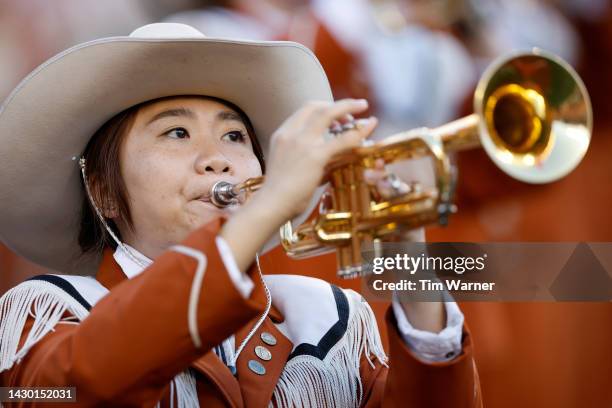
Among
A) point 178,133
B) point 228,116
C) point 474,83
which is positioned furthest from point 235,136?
point 474,83

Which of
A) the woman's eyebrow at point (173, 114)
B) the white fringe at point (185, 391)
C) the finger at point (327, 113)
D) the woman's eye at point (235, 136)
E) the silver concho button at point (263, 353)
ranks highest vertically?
the woman's eyebrow at point (173, 114)

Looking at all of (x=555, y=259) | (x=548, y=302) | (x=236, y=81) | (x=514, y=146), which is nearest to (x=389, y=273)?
(x=514, y=146)

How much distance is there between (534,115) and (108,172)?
3.25ft

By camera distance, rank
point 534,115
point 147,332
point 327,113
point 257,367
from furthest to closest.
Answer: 1. point 257,367
2. point 534,115
3. point 327,113
4. point 147,332

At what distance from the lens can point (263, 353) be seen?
1933mm

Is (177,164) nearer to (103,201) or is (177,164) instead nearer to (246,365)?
(103,201)

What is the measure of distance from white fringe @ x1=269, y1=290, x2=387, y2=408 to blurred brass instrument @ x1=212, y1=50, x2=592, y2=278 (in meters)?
0.36

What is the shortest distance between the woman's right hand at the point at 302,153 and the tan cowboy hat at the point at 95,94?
22.7 inches

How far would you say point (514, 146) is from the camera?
157 centimetres

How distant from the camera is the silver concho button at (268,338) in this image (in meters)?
1.97

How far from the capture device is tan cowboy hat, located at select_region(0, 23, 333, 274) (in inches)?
78.2

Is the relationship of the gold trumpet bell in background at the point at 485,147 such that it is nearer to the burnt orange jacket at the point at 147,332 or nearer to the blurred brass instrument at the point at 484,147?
the blurred brass instrument at the point at 484,147

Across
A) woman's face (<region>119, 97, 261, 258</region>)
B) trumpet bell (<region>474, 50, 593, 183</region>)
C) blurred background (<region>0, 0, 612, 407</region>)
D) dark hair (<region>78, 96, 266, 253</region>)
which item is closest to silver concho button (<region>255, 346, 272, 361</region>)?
woman's face (<region>119, 97, 261, 258</region>)

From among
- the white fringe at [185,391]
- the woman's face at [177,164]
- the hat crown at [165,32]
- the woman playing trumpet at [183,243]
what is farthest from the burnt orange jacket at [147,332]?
the hat crown at [165,32]
